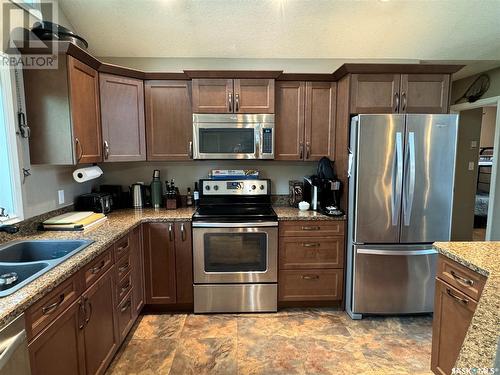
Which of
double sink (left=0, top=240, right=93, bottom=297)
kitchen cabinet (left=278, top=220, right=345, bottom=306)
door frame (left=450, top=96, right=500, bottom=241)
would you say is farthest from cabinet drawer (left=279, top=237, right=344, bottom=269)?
door frame (left=450, top=96, right=500, bottom=241)

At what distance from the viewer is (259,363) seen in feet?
6.67

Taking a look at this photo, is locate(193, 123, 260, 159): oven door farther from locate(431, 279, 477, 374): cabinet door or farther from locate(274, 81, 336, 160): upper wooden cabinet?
locate(431, 279, 477, 374): cabinet door

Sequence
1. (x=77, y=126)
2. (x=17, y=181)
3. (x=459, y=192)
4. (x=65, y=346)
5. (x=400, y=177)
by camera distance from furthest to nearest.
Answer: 1. (x=459, y=192)
2. (x=400, y=177)
3. (x=77, y=126)
4. (x=17, y=181)
5. (x=65, y=346)

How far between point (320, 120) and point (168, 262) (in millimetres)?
2026

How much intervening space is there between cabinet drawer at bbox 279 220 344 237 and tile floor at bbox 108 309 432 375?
77cm

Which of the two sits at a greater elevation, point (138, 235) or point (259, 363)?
point (138, 235)

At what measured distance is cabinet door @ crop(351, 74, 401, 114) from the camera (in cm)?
254

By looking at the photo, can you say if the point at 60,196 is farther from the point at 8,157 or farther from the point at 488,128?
the point at 488,128

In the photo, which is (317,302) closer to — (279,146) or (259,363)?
(259,363)

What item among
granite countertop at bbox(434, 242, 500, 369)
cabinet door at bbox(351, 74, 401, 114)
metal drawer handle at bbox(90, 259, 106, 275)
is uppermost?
cabinet door at bbox(351, 74, 401, 114)

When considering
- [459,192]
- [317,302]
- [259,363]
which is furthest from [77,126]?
[459,192]

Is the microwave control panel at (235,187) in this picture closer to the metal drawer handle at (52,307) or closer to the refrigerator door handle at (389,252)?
the refrigerator door handle at (389,252)

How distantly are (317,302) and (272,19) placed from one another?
9.09 ft

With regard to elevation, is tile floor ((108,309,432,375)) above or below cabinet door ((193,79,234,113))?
below
